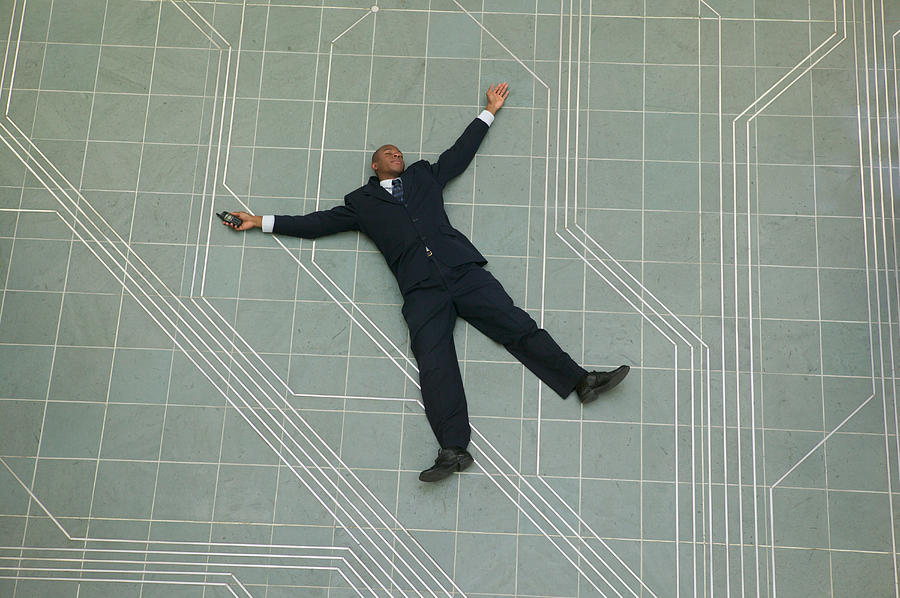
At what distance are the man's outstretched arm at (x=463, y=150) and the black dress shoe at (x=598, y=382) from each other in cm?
116

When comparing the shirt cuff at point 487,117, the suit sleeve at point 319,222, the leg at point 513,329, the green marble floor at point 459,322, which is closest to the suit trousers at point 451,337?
the leg at point 513,329

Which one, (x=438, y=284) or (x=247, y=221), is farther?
(x=247, y=221)

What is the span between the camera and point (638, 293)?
3578 mm

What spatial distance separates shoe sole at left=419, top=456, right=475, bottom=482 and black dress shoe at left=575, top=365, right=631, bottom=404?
1.94 ft

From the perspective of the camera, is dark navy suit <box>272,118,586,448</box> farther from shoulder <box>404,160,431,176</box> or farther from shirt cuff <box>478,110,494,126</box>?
shirt cuff <box>478,110,494,126</box>

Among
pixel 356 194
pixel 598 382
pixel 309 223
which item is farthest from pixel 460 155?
pixel 598 382

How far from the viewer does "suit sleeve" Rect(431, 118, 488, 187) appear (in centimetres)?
363

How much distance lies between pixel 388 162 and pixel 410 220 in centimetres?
32

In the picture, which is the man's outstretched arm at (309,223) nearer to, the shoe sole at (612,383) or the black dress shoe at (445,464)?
the black dress shoe at (445,464)

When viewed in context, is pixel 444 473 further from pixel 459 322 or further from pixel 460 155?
pixel 460 155

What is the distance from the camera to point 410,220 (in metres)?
3.53

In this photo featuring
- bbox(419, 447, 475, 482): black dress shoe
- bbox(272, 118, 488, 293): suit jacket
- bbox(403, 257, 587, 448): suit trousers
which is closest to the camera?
bbox(419, 447, 475, 482): black dress shoe

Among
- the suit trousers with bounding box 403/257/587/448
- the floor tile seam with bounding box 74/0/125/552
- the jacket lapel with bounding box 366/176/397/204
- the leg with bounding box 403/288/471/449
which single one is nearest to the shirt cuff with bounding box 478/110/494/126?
the jacket lapel with bounding box 366/176/397/204

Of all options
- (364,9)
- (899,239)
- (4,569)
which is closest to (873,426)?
(899,239)
